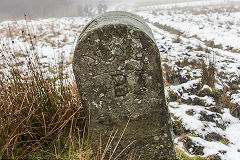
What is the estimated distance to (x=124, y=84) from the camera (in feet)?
6.27

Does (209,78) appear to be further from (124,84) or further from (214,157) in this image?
(124,84)

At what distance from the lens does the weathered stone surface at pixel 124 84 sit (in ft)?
5.81

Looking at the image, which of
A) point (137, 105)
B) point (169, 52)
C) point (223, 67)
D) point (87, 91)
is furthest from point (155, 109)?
point (169, 52)

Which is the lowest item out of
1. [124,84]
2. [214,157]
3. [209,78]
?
[214,157]

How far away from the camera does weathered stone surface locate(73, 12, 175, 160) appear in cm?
177

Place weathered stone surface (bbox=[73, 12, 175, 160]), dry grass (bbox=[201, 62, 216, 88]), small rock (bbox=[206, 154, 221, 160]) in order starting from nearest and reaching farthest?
weathered stone surface (bbox=[73, 12, 175, 160]) < small rock (bbox=[206, 154, 221, 160]) < dry grass (bbox=[201, 62, 216, 88])

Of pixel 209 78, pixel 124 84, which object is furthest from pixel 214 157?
pixel 209 78

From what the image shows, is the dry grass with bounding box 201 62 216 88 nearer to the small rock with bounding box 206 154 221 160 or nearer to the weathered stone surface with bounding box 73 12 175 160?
the small rock with bounding box 206 154 221 160

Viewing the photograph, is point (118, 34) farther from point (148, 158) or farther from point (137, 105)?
point (148, 158)

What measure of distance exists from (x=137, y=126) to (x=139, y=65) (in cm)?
62

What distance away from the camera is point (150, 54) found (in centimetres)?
179

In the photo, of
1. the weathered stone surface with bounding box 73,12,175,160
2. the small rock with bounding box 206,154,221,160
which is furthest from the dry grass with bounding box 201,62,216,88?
the weathered stone surface with bounding box 73,12,175,160

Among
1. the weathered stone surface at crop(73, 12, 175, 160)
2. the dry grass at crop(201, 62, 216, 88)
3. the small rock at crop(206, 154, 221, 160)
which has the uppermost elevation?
the weathered stone surface at crop(73, 12, 175, 160)

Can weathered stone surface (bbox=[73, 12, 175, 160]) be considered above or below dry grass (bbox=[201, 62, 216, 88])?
above
